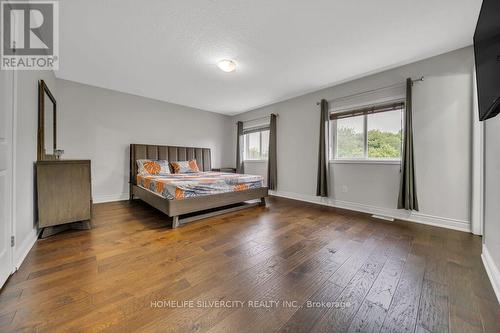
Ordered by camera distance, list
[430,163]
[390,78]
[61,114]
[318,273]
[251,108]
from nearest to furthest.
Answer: [318,273], [430,163], [390,78], [61,114], [251,108]

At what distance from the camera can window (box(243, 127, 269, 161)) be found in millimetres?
5160

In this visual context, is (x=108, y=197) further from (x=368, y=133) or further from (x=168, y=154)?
(x=368, y=133)

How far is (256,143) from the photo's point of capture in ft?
17.9

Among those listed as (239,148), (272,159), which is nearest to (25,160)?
(272,159)

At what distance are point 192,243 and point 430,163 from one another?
332cm

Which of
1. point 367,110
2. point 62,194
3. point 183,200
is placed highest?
point 367,110

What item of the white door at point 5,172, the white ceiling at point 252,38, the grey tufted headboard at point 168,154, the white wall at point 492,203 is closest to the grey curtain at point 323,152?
the white ceiling at point 252,38

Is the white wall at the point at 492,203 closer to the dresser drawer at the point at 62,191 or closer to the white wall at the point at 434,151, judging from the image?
the white wall at the point at 434,151

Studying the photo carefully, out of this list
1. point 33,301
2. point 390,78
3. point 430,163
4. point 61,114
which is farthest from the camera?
point 61,114

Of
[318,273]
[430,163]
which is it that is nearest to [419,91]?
[430,163]

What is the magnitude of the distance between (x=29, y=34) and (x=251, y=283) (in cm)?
327

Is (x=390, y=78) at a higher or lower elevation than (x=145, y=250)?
higher

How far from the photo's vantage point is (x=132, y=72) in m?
3.13

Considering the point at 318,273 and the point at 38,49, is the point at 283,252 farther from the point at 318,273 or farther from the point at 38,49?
the point at 38,49
